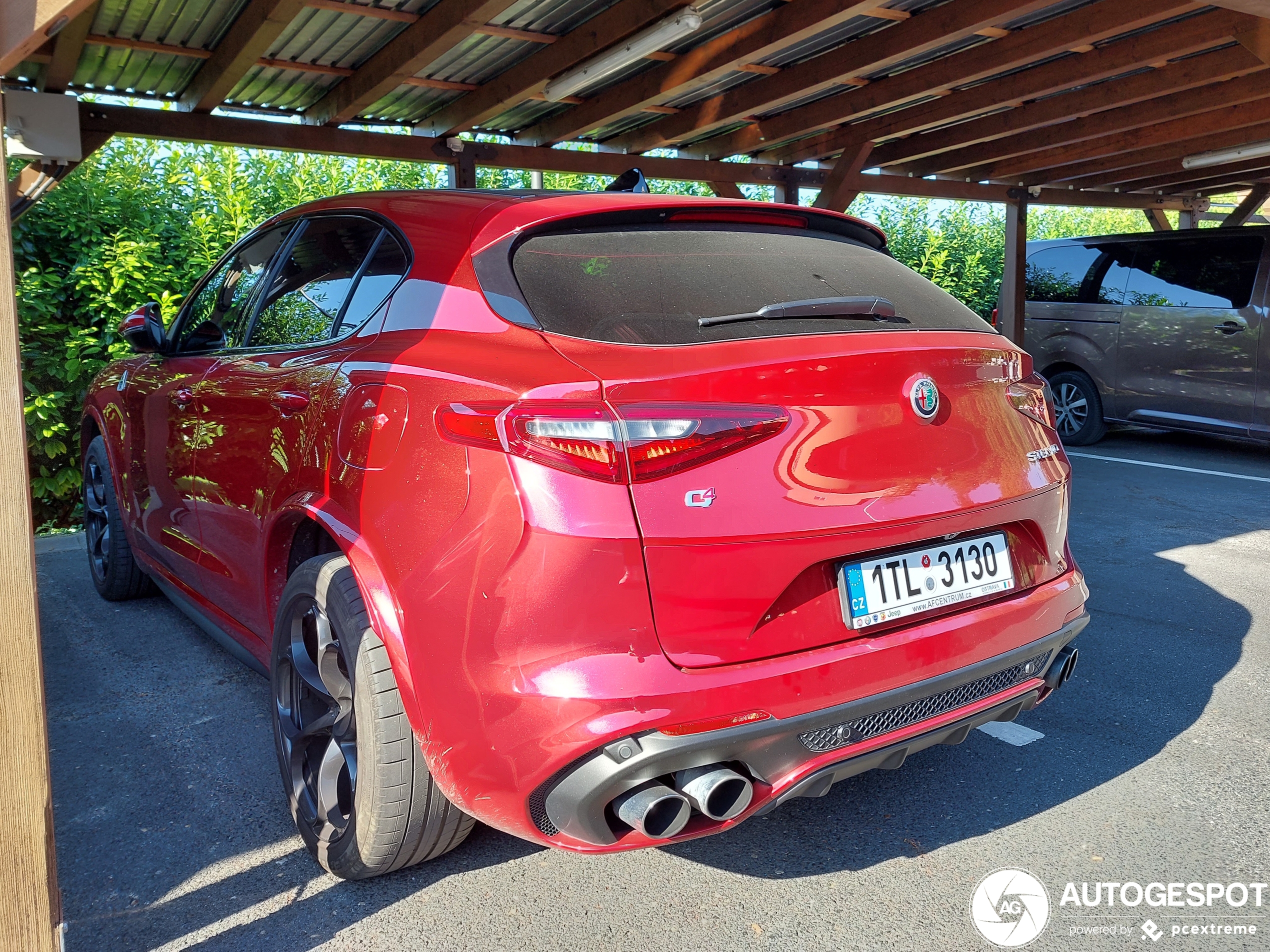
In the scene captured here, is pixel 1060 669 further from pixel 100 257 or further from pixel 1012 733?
pixel 100 257

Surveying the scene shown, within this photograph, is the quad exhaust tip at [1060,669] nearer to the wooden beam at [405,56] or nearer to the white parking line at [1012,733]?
the white parking line at [1012,733]

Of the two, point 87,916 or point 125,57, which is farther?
point 125,57

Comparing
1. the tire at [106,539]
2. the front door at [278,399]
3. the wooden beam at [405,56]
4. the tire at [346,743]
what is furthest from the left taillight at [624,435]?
the wooden beam at [405,56]

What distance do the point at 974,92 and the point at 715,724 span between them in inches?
318

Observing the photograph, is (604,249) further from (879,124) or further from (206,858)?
(879,124)

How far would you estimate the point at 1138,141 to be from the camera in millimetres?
9930

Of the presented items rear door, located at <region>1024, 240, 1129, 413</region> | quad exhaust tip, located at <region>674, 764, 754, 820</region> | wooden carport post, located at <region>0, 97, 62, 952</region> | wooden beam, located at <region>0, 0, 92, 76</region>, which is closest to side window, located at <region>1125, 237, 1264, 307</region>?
rear door, located at <region>1024, 240, 1129, 413</region>

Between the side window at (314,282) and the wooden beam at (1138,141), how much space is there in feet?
29.4

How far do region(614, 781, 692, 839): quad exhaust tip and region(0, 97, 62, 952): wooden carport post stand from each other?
3.18ft

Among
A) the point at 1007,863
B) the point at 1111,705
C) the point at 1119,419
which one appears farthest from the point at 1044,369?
the point at 1007,863

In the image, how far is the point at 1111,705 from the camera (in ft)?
10.6

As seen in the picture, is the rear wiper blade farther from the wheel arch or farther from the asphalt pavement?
the asphalt pavement

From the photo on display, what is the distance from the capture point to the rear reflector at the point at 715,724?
1.76 metres

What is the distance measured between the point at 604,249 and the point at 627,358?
1.47 ft
